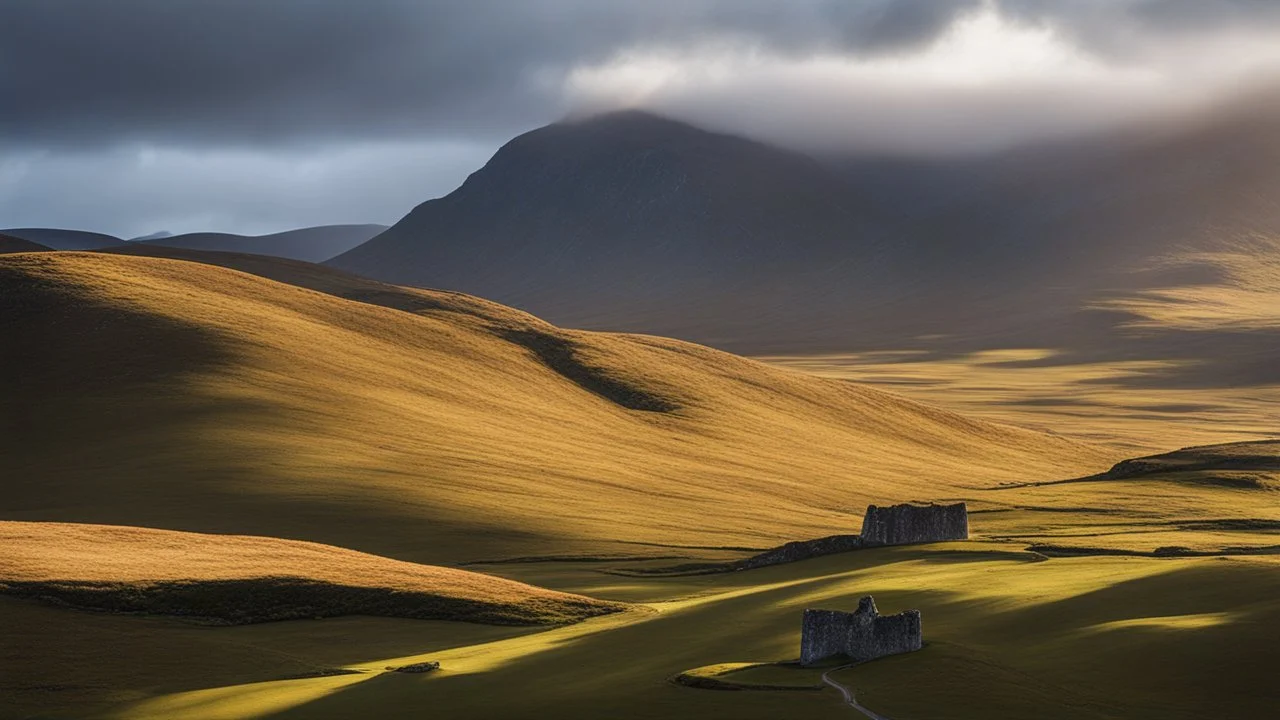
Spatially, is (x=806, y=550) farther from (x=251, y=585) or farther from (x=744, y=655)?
(x=744, y=655)

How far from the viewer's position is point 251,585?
56750 mm

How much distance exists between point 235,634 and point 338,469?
37447 mm

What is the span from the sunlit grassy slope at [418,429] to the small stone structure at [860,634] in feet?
127

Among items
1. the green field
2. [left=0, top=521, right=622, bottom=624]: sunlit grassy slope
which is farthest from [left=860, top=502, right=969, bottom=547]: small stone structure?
[left=0, top=521, right=622, bottom=624]: sunlit grassy slope

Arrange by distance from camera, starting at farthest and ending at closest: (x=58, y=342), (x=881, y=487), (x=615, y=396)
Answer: (x=615, y=396)
(x=58, y=342)
(x=881, y=487)

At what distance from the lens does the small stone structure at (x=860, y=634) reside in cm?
3822

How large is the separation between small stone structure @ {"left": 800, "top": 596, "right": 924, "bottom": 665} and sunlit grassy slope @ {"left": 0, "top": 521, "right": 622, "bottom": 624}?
18.8 m

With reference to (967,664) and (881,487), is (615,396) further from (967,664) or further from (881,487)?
(967,664)

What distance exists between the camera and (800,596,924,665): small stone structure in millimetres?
38219

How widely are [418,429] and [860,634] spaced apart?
67.9 metres

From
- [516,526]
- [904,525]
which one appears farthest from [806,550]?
[516,526]

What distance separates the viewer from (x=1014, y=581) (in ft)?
167

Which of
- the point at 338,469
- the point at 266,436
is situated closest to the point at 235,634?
the point at 338,469

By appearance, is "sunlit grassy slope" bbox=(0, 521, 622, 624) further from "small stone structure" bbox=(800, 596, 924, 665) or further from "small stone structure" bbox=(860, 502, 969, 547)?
"small stone structure" bbox=(800, 596, 924, 665)
